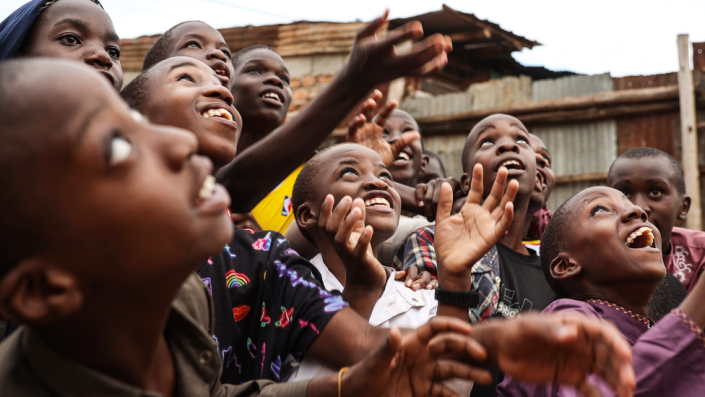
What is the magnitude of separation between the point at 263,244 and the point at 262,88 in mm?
1921

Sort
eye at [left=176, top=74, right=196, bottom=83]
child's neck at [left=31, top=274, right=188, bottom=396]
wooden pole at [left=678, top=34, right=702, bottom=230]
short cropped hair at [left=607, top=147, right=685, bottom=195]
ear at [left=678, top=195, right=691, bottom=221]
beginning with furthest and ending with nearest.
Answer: wooden pole at [left=678, top=34, right=702, bottom=230] → ear at [left=678, top=195, right=691, bottom=221] → short cropped hair at [left=607, top=147, right=685, bottom=195] → eye at [left=176, top=74, right=196, bottom=83] → child's neck at [left=31, top=274, right=188, bottom=396]

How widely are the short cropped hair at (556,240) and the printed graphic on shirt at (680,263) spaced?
4.17 ft

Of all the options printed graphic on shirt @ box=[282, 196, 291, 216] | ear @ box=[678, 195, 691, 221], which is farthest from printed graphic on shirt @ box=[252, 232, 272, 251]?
ear @ box=[678, 195, 691, 221]

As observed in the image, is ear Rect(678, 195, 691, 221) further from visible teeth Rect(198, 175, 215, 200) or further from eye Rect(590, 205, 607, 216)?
visible teeth Rect(198, 175, 215, 200)

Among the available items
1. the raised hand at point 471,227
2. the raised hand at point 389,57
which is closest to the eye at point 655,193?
the raised hand at point 471,227

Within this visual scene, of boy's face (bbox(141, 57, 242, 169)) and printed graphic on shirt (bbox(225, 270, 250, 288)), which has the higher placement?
boy's face (bbox(141, 57, 242, 169))

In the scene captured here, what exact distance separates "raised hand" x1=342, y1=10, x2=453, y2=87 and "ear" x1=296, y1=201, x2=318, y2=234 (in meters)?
0.71

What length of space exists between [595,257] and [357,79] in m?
1.30

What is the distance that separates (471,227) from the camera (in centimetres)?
219

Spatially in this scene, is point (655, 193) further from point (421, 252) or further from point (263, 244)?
point (263, 244)

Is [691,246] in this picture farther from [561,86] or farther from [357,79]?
[561,86]

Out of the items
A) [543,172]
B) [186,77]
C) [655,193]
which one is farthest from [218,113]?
[655,193]

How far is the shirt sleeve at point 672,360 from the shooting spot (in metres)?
1.91

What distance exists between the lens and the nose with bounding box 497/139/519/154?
3.51 meters
